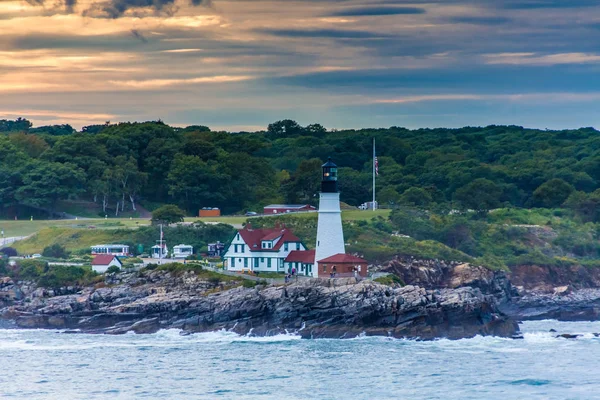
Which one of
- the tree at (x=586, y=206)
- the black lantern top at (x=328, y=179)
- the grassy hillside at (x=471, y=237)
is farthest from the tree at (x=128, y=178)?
the black lantern top at (x=328, y=179)

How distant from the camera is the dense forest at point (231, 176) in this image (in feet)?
283

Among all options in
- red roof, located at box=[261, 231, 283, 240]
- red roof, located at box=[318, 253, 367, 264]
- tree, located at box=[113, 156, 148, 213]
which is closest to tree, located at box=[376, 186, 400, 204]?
tree, located at box=[113, 156, 148, 213]

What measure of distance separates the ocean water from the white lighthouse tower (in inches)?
247

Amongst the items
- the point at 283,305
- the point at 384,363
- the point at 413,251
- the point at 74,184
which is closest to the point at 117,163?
the point at 74,184

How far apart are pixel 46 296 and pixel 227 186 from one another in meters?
31.8

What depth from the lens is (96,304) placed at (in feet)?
188

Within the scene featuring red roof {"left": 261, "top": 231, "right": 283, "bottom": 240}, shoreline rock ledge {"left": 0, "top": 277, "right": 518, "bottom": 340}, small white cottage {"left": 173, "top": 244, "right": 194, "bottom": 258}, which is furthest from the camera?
small white cottage {"left": 173, "top": 244, "right": 194, "bottom": 258}

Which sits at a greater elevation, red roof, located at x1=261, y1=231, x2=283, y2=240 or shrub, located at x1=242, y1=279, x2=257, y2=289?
red roof, located at x1=261, y1=231, x2=283, y2=240

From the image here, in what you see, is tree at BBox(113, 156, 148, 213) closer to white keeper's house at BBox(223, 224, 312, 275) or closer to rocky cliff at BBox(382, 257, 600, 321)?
white keeper's house at BBox(223, 224, 312, 275)

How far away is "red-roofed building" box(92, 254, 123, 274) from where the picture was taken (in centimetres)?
6209

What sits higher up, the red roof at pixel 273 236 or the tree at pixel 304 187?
the tree at pixel 304 187

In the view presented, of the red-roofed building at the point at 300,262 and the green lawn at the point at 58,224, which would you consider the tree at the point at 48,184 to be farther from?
the red-roofed building at the point at 300,262

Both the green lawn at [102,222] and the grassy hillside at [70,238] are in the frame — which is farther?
the green lawn at [102,222]

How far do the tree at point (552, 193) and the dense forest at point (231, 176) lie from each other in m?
0.08
